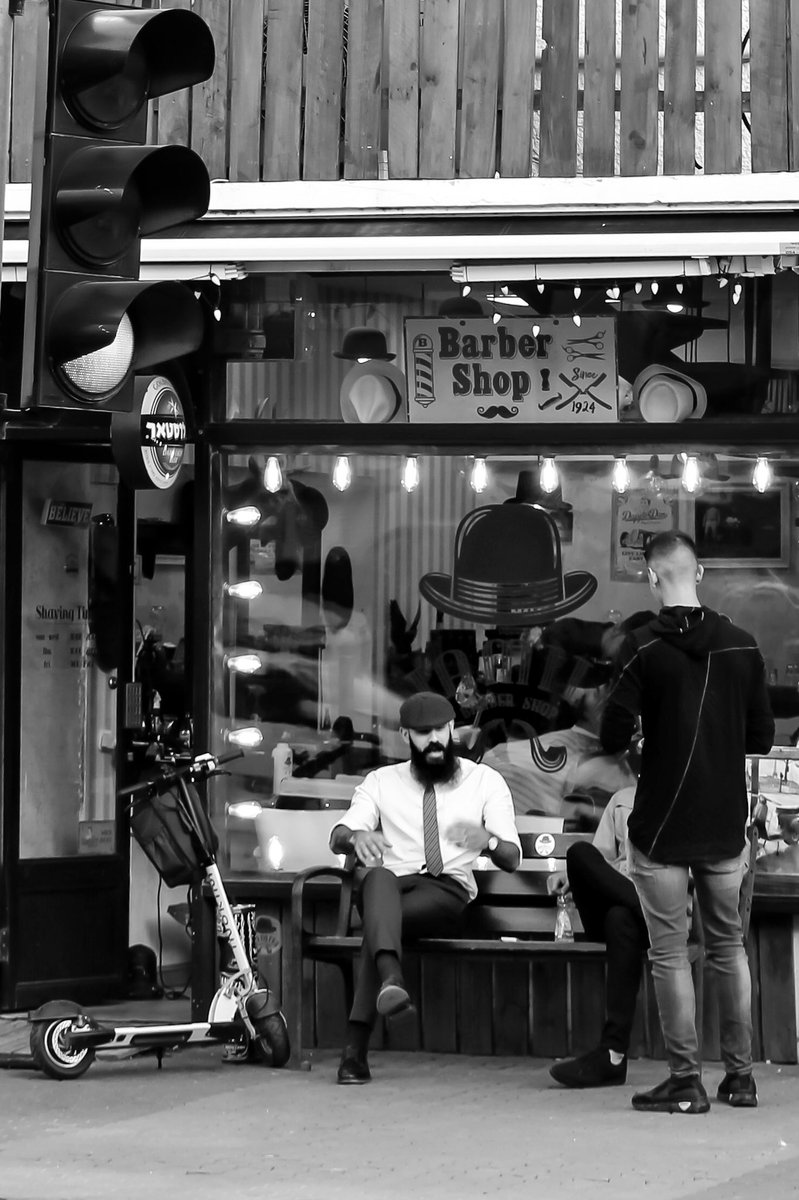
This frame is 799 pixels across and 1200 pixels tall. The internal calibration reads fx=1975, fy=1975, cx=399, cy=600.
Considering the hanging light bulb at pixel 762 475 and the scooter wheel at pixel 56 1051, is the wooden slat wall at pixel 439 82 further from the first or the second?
the scooter wheel at pixel 56 1051

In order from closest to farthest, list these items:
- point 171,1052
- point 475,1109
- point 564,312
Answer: point 475,1109
point 171,1052
point 564,312

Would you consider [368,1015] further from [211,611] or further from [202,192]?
[202,192]

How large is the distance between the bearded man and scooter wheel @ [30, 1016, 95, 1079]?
118cm

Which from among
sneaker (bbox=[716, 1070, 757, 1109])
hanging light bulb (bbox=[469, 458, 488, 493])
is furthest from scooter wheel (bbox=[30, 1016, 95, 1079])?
hanging light bulb (bbox=[469, 458, 488, 493])

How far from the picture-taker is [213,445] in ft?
30.1

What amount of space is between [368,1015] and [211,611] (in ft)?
7.58

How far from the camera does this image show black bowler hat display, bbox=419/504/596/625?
9.34 m

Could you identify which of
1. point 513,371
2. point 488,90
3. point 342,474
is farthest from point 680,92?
point 342,474

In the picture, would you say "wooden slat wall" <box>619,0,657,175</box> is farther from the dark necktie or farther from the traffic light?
the traffic light

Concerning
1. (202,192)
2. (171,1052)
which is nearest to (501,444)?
(171,1052)

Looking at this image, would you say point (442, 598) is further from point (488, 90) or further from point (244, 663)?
point (488, 90)

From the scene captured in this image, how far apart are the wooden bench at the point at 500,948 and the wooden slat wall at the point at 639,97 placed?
9.98 feet

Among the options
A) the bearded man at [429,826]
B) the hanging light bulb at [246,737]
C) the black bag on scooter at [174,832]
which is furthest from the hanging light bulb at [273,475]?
the black bag on scooter at [174,832]

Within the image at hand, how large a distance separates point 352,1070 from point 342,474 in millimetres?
2917
